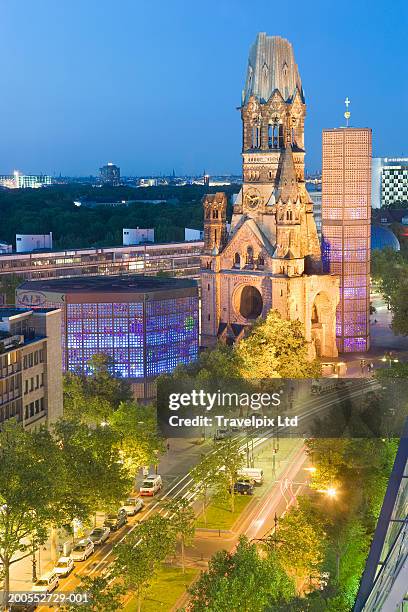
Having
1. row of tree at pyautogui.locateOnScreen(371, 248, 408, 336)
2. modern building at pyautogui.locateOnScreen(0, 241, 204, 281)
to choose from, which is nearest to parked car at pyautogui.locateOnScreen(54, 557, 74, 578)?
row of tree at pyautogui.locateOnScreen(371, 248, 408, 336)

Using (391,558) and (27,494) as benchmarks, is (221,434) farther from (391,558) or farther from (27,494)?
(391,558)

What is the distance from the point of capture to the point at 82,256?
162375mm

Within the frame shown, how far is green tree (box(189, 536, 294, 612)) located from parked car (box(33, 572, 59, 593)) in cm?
931

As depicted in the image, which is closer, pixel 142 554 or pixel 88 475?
pixel 142 554

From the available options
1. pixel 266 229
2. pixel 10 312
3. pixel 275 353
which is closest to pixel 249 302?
pixel 266 229

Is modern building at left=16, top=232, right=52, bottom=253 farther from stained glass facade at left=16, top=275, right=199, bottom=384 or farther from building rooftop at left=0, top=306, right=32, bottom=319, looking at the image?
building rooftop at left=0, top=306, right=32, bottom=319

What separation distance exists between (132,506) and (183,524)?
10533mm

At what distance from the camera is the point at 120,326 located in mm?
104688

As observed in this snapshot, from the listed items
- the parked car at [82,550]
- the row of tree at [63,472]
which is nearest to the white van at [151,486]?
the row of tree at [63,472]

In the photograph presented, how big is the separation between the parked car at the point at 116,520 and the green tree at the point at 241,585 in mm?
16111

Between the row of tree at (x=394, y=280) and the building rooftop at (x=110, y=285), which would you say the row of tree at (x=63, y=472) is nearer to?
the building rooftop at (x=110, y=285)

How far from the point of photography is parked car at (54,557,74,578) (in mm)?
61312

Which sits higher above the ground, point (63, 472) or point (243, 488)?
point (63, 472)

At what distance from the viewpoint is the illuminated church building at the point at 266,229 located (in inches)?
4587
